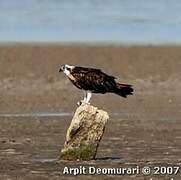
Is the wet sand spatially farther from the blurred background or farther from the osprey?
the osprey

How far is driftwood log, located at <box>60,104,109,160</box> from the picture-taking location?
11648mm

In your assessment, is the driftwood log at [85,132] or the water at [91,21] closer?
the driftwood log at [85,132]

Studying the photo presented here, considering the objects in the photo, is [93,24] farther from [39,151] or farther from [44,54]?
[39,151]

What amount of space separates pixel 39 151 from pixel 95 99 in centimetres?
560

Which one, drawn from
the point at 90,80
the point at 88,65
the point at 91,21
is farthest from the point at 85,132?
the point at 91,21

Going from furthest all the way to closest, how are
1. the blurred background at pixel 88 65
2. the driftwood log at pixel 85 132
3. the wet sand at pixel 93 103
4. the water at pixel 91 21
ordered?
the water at pixel 91 21 → the blurred background at pixel 88 65 → the wet sand at pixel 93 103 → the driftwood log at pixel 85 132

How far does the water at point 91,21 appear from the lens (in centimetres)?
2652

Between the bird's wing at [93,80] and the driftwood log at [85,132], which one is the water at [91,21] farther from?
the driftwood log at [85,132]

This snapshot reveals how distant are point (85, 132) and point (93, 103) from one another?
6.11m

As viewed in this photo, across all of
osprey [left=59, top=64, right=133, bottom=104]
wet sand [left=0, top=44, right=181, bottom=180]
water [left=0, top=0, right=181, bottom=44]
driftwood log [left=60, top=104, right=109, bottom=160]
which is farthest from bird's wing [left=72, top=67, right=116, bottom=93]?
water [left=0, top=0, right=181, bottom=44]

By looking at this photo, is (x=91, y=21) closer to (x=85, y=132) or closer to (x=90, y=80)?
(x=90, y=80)

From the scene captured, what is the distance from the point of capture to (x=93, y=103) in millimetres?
17828

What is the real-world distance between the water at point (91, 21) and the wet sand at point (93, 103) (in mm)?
2258

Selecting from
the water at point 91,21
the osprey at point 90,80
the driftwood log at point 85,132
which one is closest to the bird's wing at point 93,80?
the osprey at point 90,80
